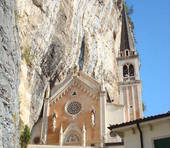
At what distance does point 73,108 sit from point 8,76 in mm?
13599

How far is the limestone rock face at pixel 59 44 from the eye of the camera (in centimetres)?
2000

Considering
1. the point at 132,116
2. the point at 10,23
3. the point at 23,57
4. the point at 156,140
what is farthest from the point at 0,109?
the point at 132,116

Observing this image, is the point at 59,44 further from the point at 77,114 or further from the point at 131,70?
the point at 131,70

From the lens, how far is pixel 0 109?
37.1ft

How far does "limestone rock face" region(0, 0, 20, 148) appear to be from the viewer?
38.5 feet

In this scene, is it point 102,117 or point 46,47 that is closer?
point 46,47

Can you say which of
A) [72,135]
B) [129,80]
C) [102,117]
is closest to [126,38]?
[129,80]

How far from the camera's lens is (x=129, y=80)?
Answer: 32906mm

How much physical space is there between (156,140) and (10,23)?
889cm

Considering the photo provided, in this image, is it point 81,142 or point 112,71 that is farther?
point 112,71

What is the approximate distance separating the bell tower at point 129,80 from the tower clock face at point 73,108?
5.03m

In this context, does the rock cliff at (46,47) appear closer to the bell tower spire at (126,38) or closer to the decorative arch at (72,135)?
the decorative arch at (72,135)

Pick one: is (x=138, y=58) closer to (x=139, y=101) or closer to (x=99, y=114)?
(x=139, y=101)

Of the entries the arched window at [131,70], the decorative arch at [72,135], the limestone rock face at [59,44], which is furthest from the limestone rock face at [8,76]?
the arched window at [131,70]
